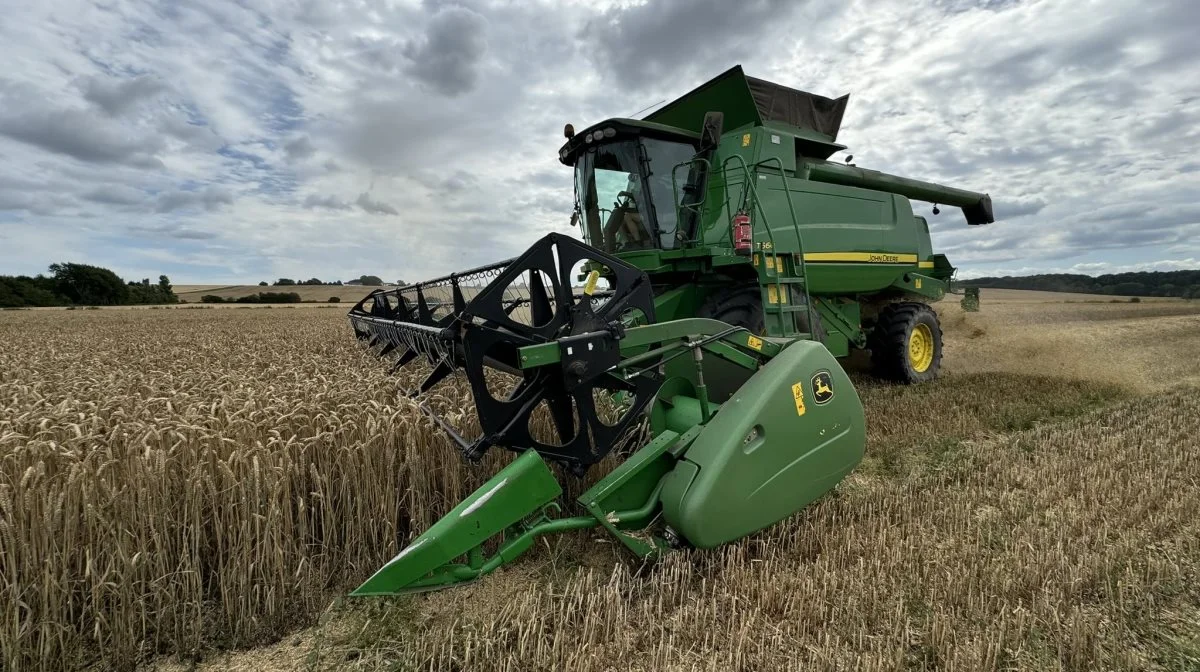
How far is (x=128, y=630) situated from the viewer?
A: 2.03 meters

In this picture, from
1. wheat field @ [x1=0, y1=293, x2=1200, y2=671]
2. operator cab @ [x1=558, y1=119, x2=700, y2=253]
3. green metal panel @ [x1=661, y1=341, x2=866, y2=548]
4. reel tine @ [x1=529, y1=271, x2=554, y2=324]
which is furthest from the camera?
operator cab @ [x1=558, y1=119, x2=700, y2=253]

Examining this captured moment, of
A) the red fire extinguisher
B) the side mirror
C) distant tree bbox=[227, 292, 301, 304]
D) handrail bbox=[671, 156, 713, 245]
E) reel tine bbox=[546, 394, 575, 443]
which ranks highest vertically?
distant tree bbox=[227, 292, 301, 304]

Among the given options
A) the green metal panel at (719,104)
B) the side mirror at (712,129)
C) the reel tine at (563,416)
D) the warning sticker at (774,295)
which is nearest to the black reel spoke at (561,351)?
the reel tine at (563,416)

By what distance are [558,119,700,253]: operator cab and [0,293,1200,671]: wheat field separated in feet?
9.34

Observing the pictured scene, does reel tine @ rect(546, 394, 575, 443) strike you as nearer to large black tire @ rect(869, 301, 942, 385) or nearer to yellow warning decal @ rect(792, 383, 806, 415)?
yellow warning decal @ rect(792, 383, 806, 415)

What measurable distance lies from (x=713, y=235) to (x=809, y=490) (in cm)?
302

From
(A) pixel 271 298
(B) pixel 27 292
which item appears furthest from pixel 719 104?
(B) pixel 27 292

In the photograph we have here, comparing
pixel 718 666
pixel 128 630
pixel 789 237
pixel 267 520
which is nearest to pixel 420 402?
pixel 267 520

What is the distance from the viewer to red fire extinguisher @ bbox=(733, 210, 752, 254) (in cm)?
454

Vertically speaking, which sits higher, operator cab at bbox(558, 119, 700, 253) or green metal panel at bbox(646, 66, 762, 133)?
green metal panel at bbox(646, 66, 762, 133)

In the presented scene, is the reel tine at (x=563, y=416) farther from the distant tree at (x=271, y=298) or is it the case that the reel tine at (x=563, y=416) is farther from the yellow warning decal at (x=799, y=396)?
the distant tree at (x=271, y=298)

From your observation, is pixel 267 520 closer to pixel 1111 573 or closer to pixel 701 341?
pixel 701 341

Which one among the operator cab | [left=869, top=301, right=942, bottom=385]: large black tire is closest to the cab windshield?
the operator cab

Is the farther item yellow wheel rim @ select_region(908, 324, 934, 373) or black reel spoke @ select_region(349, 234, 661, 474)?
yellow wheel rim @ select_region(908, 324, 934, 373)
